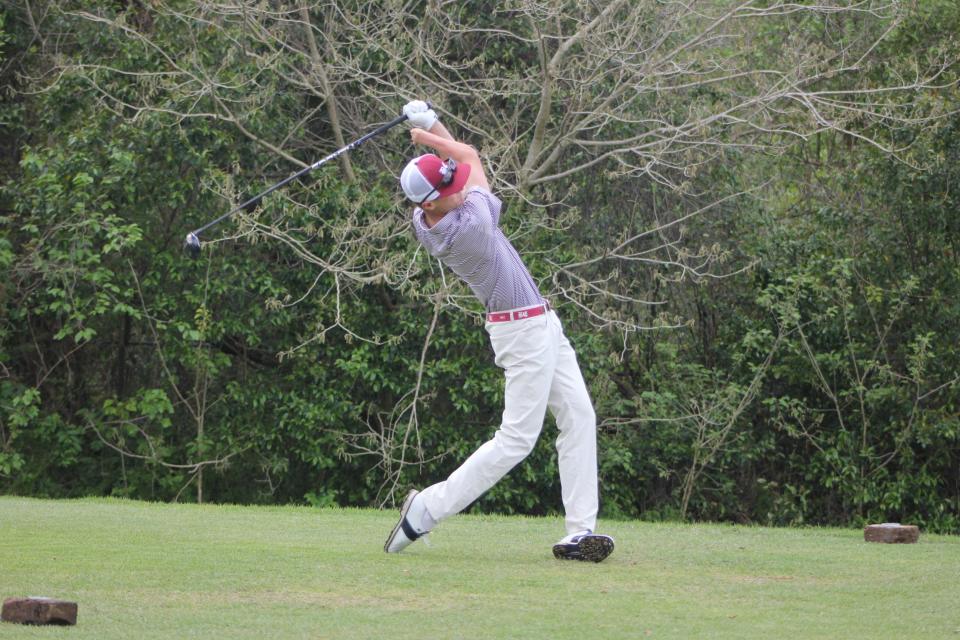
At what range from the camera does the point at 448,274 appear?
1293 cm

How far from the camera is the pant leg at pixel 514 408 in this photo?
671 centimetres

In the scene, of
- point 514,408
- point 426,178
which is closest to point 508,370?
point 514,408

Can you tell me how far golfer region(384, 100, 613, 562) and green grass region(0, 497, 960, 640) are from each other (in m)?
0.24

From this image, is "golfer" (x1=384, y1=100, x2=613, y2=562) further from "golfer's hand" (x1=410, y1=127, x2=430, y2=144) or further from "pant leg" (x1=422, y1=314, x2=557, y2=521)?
"golfer's hand" (x1=410, y1=127, x2=430, y2=144)

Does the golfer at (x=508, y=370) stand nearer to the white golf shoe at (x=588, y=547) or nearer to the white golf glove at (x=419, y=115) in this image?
the white golf shoe at (x=588, y=547)

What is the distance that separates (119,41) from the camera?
14.2 meters

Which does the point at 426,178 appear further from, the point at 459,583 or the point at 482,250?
the point at 459,583

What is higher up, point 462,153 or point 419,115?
point 419,115

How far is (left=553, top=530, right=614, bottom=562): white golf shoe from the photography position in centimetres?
663

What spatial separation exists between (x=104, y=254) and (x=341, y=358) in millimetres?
2613

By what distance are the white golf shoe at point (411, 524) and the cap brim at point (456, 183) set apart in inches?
59.5

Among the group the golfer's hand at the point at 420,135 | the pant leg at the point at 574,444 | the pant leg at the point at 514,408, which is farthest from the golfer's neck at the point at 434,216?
the pant leg at the point at 574,444

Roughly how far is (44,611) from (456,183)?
286cm

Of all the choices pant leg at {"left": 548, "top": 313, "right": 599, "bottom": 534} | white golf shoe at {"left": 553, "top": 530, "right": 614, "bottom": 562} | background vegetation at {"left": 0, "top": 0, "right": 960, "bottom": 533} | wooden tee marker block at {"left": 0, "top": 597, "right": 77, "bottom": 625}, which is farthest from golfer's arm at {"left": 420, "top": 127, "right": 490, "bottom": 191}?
background vegetation at {"left": 0, "top": 0, "right": 960, "bottom": 533}
